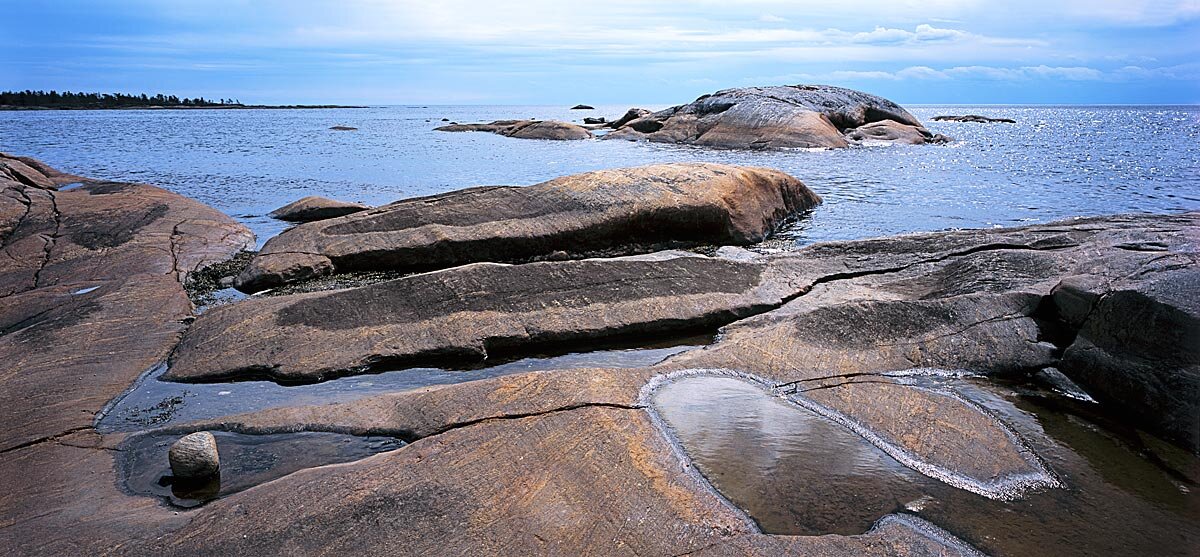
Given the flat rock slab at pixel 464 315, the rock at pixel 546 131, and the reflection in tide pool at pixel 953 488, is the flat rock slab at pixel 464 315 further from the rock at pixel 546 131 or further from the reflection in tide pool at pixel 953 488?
the rock at pixel 546 131

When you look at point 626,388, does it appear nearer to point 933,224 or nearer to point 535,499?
point 535,499

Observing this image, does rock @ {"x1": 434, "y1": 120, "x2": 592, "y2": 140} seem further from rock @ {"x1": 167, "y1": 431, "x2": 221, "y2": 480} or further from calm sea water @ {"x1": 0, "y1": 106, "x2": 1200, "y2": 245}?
rock @ {"x1": 167, "y1": 431, "x2": 221, "y2": 480}

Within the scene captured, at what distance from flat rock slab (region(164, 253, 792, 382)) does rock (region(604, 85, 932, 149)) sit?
24698mm

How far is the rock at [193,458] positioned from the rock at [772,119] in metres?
28.7

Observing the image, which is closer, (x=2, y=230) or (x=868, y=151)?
(x=2, y=230)

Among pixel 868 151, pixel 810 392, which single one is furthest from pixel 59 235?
pixel 868 151

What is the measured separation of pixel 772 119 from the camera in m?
32.5

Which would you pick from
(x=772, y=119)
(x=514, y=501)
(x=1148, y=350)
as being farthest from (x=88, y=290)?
(x=772, y=119)

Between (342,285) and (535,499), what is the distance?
18.4 ft

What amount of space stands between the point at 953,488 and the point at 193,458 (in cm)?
415

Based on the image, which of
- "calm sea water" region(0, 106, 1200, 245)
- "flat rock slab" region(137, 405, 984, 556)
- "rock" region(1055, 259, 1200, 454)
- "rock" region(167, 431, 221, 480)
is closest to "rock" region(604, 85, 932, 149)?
"calm sea water" region(0, 106, 1200, 245)

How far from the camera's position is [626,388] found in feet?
16.3

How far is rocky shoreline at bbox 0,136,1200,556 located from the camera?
11.8ft

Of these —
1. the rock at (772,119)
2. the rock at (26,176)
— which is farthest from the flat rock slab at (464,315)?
the rock at (772,119)
